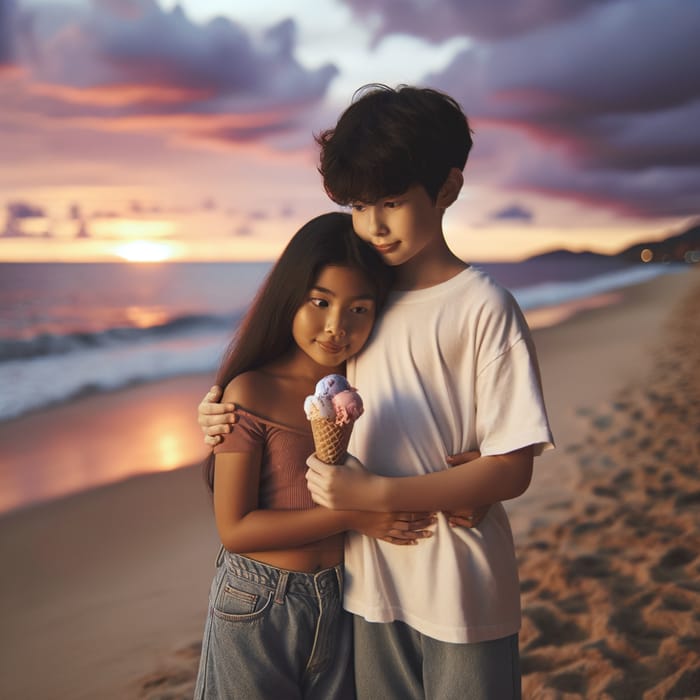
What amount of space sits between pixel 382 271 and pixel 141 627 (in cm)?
288

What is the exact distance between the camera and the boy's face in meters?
1.76

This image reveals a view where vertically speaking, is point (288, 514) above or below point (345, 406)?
below

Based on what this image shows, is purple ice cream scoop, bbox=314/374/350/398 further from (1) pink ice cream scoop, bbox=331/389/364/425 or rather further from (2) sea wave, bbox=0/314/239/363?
(2) sea wave, bbox=0/314/239/363

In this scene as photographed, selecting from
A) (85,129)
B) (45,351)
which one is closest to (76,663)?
(45,351)

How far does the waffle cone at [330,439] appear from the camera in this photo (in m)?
1.64

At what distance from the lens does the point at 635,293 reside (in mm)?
22859

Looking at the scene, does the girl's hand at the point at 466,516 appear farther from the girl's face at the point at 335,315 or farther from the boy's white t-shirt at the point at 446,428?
the girl's face at the point at 335,315

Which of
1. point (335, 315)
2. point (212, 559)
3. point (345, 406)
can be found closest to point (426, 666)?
point (345, 406)

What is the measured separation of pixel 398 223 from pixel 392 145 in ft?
0.58

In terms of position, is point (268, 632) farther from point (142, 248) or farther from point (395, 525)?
point (142, 248)

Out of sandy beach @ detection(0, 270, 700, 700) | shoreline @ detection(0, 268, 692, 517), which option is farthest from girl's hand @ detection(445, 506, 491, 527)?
shoreline @ detection(0, 268, 692, 517)

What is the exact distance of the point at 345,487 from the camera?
5.41ft

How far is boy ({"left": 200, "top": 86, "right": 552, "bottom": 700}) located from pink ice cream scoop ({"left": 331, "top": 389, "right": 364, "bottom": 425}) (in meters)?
0.12

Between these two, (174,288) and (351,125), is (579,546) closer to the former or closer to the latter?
(351,125)
